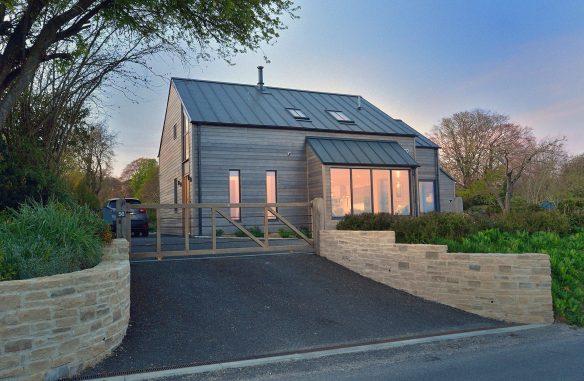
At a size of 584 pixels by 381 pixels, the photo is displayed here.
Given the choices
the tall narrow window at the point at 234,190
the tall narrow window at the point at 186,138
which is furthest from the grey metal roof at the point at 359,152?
the tall narrow window at the point at 186,138

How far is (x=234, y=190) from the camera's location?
17.9 meters

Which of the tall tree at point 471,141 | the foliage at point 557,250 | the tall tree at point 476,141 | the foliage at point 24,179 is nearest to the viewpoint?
the foliage at point 557,250

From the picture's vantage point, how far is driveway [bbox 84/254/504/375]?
19.8 feet

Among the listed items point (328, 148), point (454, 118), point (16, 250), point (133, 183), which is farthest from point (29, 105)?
Result: point (133, 183)

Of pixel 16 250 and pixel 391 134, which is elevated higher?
pixel 391 134

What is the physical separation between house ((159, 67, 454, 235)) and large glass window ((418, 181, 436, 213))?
38.9 inches

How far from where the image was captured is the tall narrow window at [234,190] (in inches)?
Answer: 701

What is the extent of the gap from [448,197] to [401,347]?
1997 cm

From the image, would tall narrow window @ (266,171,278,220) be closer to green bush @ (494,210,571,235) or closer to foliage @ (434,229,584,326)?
green bush @ (494,210,571,235)

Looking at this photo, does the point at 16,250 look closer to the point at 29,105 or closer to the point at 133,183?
the point at 29,105

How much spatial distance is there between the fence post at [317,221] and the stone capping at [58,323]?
6.33m

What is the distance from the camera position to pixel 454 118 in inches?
1449

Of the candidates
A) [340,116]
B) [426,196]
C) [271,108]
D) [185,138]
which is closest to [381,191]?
[340,116]

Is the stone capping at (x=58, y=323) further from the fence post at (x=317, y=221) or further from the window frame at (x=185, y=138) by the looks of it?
the window frame at (x=185, y=138)
